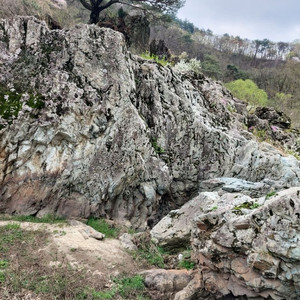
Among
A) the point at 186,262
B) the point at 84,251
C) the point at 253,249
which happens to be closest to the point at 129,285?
the point at 84,251

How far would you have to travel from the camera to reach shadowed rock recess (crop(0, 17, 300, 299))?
801 centimetres

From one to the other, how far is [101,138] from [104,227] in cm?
266

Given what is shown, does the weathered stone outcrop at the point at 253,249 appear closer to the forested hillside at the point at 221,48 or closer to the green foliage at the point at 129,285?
the green foliage at the point at 129,285

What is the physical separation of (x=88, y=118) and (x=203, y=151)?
4.65m

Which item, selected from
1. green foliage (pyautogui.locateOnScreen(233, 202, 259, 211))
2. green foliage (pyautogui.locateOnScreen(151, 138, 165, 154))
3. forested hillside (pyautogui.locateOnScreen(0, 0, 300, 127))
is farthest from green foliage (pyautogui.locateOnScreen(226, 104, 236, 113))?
green foliage (pyautogui.locateOnScreen(233, 202, 259, 211))

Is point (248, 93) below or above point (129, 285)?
above

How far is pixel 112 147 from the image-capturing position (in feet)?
30.0

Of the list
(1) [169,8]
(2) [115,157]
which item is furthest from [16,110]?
(1) [169,8]

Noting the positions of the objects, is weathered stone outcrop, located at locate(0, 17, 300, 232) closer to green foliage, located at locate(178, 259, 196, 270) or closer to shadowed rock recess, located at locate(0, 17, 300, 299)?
shadowed rock recess, located at locate(0, 17, 300, 299)

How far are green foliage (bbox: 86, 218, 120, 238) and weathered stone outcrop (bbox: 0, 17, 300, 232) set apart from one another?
311 millimetres

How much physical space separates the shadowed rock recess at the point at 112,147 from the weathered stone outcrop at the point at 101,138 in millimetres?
31

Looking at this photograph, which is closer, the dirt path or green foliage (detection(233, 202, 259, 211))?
green foliage (detection(233, 202, 259, 211))

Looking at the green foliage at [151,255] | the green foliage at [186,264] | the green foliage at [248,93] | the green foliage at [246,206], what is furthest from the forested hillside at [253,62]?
the green foliage at [246,206]

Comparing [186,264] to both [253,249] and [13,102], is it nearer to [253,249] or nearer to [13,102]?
[253,249]
